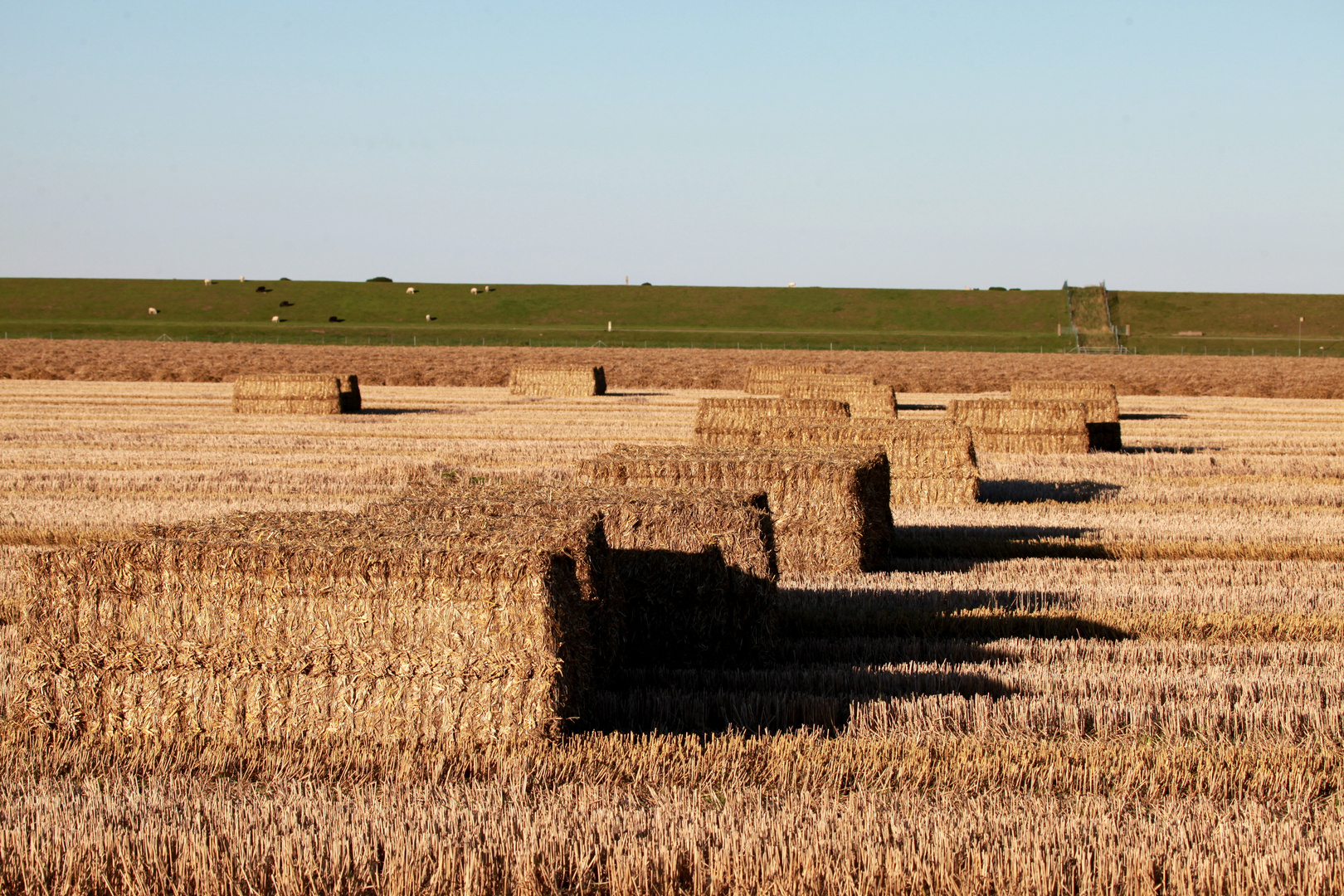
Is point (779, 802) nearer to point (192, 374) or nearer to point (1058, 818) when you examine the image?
point (1058, 818)

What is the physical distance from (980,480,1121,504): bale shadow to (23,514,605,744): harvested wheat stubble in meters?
12.1

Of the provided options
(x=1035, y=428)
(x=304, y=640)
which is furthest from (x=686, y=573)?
(x=1035, y=428)

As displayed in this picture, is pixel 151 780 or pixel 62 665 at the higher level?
pixel 62 665

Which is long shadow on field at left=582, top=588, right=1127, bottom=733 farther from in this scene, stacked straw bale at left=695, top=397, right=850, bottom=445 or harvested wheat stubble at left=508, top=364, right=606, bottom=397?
harvested wheat stubble at left=508, top=364, right=606, bottom=397

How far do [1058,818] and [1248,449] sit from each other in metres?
21.1

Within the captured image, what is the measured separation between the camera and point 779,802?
5.82m

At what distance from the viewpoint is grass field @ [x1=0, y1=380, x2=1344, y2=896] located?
5.11 metres

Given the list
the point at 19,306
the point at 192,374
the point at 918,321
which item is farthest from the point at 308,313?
the point at 192,374

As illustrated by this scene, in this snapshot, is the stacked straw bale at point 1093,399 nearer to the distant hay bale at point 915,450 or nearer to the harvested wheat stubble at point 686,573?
the distant hay bale at point 915,450

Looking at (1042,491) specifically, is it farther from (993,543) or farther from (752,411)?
(993,543)

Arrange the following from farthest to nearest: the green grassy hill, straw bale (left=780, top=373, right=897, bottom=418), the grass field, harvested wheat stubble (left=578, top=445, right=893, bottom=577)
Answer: the green grassy hill, straw bale (left=780, top=373, right=897, bottom=418), harvested wheat stubble (left=578, top=445, right=893, bottom=577), the grass field

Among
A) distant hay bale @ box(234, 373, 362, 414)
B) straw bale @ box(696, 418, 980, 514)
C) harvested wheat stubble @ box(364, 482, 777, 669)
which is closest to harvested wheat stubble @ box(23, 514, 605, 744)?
harvested wheat stubble @ box(364, 482, 777, 669)

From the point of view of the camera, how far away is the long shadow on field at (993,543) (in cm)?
1327

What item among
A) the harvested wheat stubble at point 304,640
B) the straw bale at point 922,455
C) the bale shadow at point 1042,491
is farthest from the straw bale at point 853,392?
the harvested wheat stubble at point 304,640
